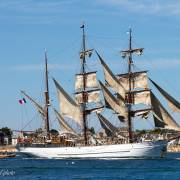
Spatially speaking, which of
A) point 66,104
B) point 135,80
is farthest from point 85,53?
point 135,80

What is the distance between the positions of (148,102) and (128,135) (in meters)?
8.07

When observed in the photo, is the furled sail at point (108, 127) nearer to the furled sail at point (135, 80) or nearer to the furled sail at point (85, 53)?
the furled sail at point (135, 80)

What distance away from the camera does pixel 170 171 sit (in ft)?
309

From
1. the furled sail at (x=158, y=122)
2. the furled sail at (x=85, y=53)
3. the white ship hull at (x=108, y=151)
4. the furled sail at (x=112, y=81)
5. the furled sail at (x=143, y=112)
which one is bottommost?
the white ship hull at (x=108, y=151)

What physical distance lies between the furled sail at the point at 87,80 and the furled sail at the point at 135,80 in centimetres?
523

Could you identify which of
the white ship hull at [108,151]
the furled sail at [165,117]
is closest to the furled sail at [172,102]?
the furled sail at [165,117]

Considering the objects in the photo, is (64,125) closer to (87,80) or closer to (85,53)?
(87,80)

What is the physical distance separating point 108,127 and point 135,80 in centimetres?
994

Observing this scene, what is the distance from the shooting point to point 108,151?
134 metres

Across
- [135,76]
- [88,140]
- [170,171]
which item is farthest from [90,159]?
[170,171]

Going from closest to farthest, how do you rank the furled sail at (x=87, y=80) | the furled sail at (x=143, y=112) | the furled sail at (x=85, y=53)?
the furled sail at (x=143, y=112), the furled sail at (x=87, y=80), the furled sail at (x=85, y=53)

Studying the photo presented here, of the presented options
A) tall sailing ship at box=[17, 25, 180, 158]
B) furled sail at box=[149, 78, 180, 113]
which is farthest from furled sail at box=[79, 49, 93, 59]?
furled sail at box=[149, 78, 180, 113]

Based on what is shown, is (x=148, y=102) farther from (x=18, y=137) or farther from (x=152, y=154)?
(x=18, y=137)

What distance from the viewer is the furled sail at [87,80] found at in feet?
463
